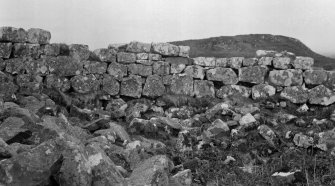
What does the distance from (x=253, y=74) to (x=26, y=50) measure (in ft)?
23.4

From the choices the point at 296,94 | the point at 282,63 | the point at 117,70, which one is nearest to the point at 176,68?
the point at 117,70

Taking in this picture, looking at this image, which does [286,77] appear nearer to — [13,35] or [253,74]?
[253,74]

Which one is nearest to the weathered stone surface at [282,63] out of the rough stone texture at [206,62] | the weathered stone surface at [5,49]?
the rough stone texture at [206,62]

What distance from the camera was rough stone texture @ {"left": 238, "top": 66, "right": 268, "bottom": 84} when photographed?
14492 mm

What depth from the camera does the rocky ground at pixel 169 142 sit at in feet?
19.3

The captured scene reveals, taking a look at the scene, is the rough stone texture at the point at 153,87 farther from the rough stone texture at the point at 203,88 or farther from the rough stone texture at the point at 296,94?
the rough stone texture at the point at 296,94

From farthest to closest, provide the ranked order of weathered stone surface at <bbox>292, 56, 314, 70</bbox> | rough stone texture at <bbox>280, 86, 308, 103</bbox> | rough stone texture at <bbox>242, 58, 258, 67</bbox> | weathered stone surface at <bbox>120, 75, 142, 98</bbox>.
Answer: rough stone texture at <bbox>242, 58, 258, 67</bbox>, weathered stone surface at <bbox>120, 75, 142, 98</bbox>, weathered stone surface at <bbox>292, 56, 314, 70</bbox>, rough stone texture at <bbox>280, 86, 308, 103</bbox>

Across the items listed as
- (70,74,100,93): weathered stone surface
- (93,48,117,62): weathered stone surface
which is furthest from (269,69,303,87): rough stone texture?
(70,74,100,93): weathered stone surface

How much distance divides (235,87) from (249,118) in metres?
2.60

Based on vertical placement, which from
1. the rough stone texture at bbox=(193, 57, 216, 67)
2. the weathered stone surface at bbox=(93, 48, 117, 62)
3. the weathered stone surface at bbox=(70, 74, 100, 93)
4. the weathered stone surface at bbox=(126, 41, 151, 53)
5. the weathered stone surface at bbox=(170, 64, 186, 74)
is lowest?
the weathered stone surface at bbox=(70, 74, 100, 93)

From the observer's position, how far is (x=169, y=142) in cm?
1116

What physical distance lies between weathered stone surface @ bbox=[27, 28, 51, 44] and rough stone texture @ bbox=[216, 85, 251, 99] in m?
5.72

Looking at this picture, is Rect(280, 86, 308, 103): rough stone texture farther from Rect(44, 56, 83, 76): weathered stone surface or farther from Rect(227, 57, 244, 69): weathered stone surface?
Rect(44, 56, 83, 76): weathered stone surface

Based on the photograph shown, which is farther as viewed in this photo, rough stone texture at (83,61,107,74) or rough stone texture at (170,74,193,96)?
rough stone texture at (170,74,193,96)
